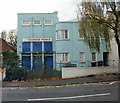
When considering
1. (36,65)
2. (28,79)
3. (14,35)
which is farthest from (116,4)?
(14,35)

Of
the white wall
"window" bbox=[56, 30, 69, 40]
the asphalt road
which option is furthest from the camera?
"window" bbox=[56, 30, 69, 40]

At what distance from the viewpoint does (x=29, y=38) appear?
97.9ft

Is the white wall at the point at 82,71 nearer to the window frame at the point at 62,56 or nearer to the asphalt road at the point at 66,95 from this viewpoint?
the asphalt road at the point at 66,95

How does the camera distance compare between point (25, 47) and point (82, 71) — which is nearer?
point (82, 71)

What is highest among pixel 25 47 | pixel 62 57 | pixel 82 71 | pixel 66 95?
pixel 25 47

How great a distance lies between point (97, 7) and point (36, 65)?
8.11 metres

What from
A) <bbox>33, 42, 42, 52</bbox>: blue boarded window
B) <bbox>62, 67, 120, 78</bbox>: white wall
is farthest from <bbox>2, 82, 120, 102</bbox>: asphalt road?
<bbox>33, 42, 42, 52</bbox>: blue boarded window

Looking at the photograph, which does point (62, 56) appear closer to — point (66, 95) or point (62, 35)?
point (62, 35)

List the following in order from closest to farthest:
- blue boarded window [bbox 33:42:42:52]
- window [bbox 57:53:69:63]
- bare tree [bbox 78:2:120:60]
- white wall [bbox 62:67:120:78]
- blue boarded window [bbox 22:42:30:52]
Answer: bare tree [bbox 78:2:120:60]
white wall [bbox 62:67:120:78]
window [bbox 57:53:69:63]
blue boarded window [bbox 22:42:30:52]
blue boarded window [bbox 33:42:42:52]

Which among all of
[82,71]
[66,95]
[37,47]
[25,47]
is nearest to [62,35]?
[37,47]

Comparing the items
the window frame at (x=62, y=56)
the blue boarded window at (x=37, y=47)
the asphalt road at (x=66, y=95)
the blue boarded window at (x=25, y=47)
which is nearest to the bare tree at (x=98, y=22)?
the asphalt road at (x=66, y=95)

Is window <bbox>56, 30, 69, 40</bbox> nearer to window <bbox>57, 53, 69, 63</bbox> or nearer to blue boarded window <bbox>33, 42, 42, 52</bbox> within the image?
window <bbox>57, 53, 69, 63</bbox>

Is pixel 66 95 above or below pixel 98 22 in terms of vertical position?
below

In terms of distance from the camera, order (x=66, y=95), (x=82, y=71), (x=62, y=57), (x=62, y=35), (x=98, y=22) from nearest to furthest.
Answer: (x=66, y=95), (x=98, y=22), (x=82, y=71), (x=62, y=57), (x=62, y=35)
